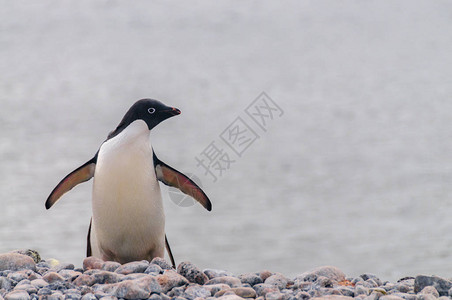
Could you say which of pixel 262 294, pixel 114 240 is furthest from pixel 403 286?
pixel 114 240

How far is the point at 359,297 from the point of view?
97.7 inches

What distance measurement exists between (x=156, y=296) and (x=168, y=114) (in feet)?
4.48

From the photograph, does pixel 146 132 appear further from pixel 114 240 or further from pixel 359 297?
pixel 359 297

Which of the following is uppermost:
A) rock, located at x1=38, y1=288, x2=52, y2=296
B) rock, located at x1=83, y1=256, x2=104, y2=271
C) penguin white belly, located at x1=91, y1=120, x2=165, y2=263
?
penguin white belly, located at x1=91, y1=120, x2=165, y2=263

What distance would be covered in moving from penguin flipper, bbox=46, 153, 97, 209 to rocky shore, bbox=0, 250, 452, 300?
72 cm

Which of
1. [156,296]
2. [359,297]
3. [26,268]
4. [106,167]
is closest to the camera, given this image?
[156,296]

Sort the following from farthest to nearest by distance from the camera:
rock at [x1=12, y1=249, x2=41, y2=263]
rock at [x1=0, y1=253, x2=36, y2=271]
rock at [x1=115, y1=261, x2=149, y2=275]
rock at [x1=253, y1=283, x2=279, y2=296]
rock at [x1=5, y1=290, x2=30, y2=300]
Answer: rock at [x1=12, y1=249, x2=41, y2=263] < rock at [x1=0, y1=253, x2=36, y2=271] < rock at [x1=115, y1=261, x2=149, y2=275] < rock at [x1=253, y1=283, x2=279, y2=296] < rock at [x1=5, y1=290, x2=30, y2=300]

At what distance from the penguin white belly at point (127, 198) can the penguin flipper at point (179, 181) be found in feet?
0.21

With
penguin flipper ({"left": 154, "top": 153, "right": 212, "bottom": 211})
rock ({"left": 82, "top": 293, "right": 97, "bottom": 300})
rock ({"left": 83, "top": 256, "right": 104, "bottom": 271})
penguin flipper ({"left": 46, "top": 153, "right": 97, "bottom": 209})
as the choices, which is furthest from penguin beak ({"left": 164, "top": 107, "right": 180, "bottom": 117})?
rock ({"left": 82, "top": 293, "right": 97, "bottom": 300})

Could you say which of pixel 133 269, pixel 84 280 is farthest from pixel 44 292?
pixel 133 269

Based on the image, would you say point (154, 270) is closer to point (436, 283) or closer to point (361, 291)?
point (361, 291)

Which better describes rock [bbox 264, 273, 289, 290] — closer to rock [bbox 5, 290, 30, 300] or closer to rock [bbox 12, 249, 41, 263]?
rock [bbox 5, 290, 30, 300]

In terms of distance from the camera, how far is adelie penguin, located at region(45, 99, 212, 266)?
3379mm

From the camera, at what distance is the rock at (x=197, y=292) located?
2421 millimetres
